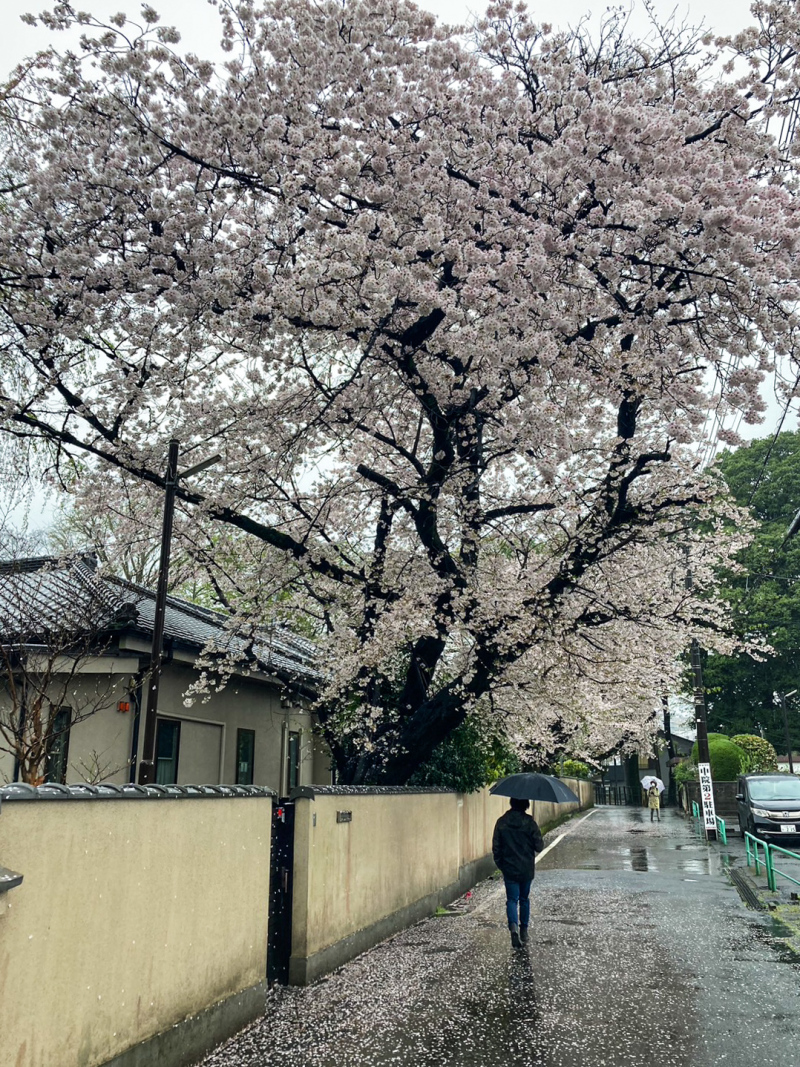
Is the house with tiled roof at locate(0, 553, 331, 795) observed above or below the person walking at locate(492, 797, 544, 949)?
above

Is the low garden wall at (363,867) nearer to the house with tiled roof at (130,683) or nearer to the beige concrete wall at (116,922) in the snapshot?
the beige concrete wall at (116,922)

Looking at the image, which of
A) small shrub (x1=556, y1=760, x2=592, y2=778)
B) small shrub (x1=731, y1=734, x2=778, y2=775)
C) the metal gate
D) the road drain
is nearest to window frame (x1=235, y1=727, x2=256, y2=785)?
the metal gate

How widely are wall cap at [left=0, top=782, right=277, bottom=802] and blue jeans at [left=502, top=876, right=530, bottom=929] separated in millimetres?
3938

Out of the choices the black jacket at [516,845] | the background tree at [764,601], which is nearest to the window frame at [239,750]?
the black jacket at [516,845]

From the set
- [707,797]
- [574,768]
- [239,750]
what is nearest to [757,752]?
[707,797]

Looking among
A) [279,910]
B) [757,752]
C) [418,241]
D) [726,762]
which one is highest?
[418,241]

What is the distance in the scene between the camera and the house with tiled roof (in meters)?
12.1

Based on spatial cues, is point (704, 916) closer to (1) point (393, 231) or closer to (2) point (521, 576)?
(2) point (521, 576)

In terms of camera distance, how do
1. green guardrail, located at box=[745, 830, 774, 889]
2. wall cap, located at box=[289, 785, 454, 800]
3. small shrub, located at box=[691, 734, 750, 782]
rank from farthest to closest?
small shrub, located at box=[691, 734, 750, 782] < green guardrail, located at box=[745, 830, 774, 889] < wall cap, located at box=[289, 785, 454, 800]

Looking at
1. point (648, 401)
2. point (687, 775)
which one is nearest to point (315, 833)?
point (648, 401)

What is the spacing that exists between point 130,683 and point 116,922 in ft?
26.5

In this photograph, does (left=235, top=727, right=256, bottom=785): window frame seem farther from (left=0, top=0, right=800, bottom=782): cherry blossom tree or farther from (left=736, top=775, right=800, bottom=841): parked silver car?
(left=736, top=775, right=800, bottom=841): parked silver car

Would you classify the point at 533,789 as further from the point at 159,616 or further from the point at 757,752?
the point at 757,752

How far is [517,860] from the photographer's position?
9.77 m
